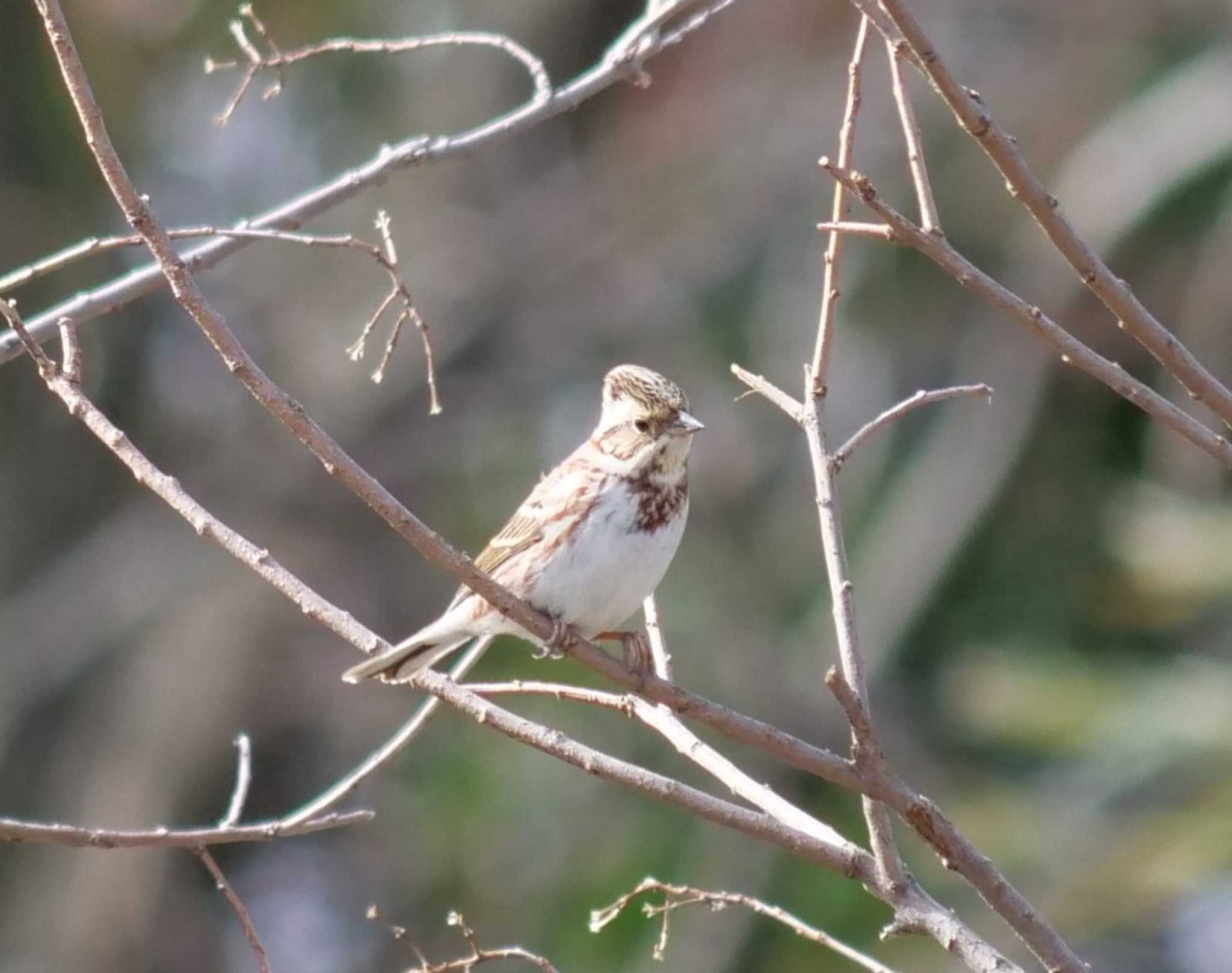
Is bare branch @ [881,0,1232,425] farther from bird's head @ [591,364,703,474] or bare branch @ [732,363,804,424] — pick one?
bird's head @ [591,364,703,474]

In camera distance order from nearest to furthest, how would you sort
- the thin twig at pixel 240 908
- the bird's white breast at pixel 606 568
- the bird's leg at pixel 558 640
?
the thin twig at pixel 240 908 → the bird's leg at pixel 558 640 → the bird's white breast at pixel 606 568

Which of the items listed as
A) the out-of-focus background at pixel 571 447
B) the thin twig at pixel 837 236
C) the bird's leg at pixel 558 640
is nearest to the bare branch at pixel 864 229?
the thin twig at pixel 837 236

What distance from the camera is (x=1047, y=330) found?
2.95m

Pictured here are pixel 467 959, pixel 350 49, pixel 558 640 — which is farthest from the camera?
pixel 350 49

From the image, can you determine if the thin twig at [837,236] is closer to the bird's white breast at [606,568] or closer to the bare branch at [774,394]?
the bare branch at [774,394]

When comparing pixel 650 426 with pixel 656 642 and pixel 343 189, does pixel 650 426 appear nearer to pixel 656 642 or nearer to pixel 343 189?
pixel 656 642

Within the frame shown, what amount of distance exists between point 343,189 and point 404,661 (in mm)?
1007

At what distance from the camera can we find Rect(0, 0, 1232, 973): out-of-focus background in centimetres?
1080

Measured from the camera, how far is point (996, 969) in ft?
9.84

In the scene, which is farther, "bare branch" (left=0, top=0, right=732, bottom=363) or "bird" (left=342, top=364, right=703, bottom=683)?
"bird" (left=342, top=364, right=703, bottom=683)

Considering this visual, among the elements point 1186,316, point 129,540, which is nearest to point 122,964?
point 129,540

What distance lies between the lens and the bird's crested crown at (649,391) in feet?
14.9

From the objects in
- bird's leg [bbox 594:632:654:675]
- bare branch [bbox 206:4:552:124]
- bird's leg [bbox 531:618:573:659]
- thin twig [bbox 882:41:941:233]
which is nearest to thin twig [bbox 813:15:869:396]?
thin twig [bbox 882:41:941:233]

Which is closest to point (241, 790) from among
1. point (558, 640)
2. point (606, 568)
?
point (558, 640)
